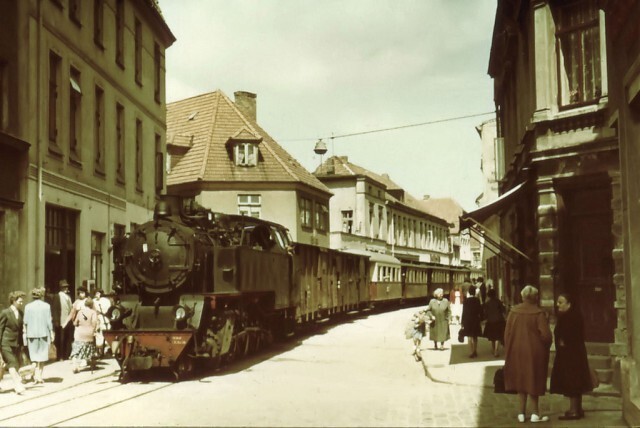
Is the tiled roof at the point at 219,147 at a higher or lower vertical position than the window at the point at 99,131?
higher

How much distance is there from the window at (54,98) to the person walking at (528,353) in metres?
12.2

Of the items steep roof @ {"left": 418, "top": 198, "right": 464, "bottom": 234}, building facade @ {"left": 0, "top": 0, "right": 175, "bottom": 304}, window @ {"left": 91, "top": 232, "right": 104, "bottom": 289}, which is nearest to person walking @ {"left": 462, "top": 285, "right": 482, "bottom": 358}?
building facade @ {"left": 0, "top": 0, "right": 175, "bottom": 304}

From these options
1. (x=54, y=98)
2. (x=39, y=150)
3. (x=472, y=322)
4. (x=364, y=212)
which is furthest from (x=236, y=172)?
(x=472, y=322)

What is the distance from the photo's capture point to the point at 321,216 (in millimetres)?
47656

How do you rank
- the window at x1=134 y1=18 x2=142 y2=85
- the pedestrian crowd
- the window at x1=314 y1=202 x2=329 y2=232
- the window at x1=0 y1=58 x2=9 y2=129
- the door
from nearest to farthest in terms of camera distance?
1. the pedestrian crowd
2. the door
3. the window at x1=0 y1=58 x2=9 y2=129
4. the window at x1=134 y1=18 x2=142 y2=85
5. the window at x1=314 y1=202 x2=329 y2=232

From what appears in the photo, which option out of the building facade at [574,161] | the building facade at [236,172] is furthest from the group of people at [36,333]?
the building facade at [236,172]

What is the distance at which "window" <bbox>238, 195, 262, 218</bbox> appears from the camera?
41969 millimetres

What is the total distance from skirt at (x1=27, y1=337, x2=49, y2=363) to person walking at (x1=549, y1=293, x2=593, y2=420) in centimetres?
842

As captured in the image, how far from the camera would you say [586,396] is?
1188 centimetres

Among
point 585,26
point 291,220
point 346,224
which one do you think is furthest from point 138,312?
point 346,224

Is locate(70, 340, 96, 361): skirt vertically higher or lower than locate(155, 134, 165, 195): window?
lower

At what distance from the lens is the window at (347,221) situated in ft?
195

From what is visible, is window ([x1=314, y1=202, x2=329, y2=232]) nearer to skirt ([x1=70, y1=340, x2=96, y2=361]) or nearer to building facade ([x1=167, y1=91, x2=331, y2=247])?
building facade ([x1=167, y1=91, x2=331, y2=247])

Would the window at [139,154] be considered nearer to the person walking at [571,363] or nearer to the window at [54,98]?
the window at [54,98]
